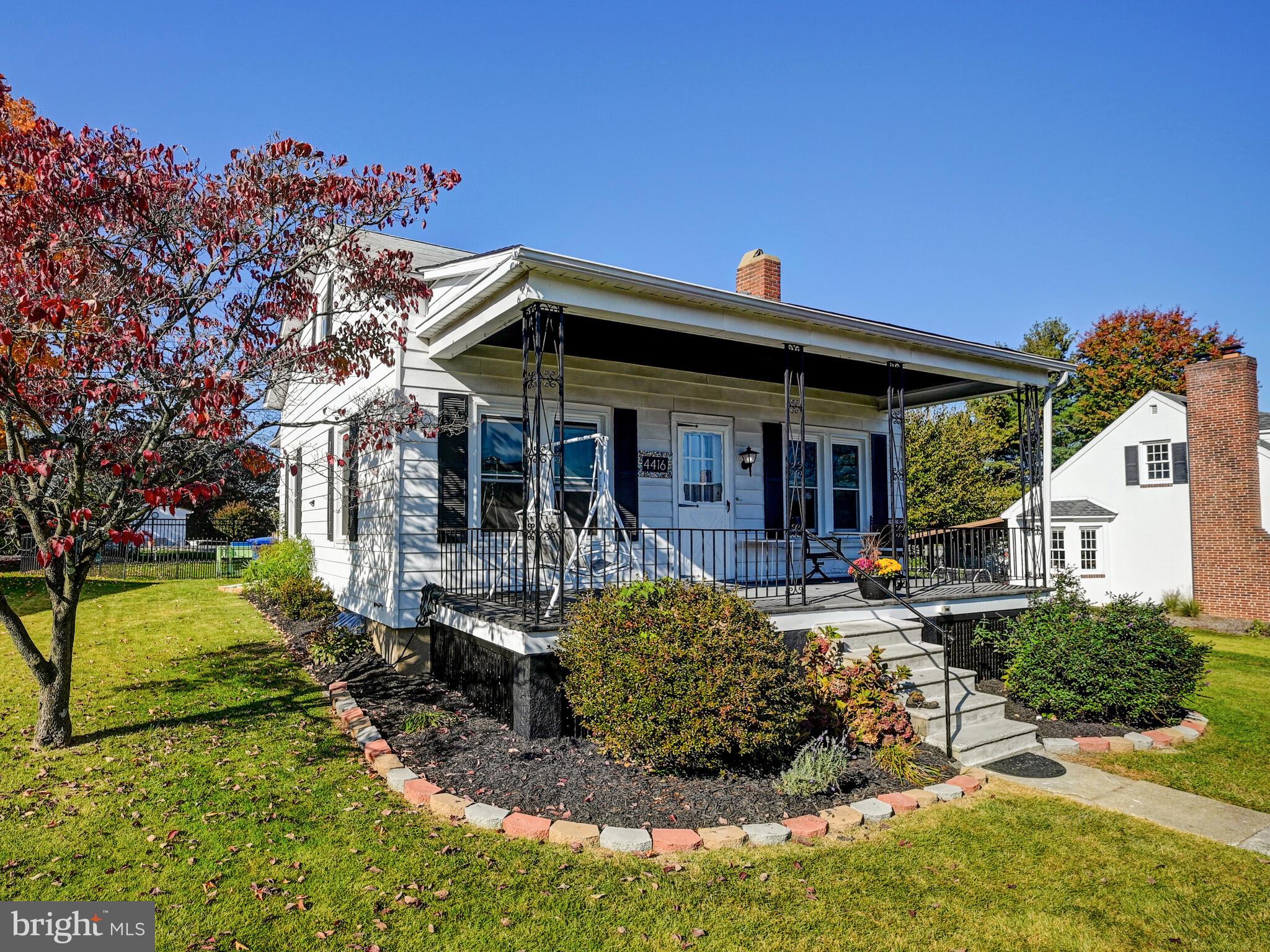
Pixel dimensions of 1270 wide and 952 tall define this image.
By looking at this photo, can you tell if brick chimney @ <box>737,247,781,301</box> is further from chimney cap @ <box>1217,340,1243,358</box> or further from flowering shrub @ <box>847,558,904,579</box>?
chimney cap @ <box>1217,340,1243,358</box>

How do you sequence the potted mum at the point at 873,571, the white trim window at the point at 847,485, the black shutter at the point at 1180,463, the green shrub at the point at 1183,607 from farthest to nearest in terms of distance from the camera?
1. the black shutter at the point at 1180,463
2. the green shrub at the point at 1183,607
3. the white trim window at the point at 847,485
4. the potted mum at the point at 873,571

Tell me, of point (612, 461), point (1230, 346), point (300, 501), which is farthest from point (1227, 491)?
point (300, 501)

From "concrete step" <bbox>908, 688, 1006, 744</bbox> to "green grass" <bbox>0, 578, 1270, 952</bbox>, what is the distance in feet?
2.47

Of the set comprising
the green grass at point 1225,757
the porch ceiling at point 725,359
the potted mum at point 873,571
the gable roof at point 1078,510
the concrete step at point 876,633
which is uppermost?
the porch ceiling at point 725,359

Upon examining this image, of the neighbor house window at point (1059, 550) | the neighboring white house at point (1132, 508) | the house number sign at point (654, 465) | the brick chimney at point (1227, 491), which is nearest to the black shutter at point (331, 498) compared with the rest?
the house number sign at point (654, 465)

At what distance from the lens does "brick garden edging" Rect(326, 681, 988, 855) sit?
3.83 m

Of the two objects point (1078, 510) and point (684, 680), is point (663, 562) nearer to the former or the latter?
point (684, 680)

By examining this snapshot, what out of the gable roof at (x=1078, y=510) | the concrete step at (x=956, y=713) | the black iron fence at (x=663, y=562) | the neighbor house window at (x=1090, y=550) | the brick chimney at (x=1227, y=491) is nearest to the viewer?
the concrete step at (x=956, y=713)

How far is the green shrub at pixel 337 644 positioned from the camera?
25.5 ft

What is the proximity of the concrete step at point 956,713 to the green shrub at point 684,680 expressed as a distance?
1263 mm

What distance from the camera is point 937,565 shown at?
1056 centimetres

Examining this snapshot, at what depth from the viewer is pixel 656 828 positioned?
13.1 ft

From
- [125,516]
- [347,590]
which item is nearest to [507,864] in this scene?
[125,516]

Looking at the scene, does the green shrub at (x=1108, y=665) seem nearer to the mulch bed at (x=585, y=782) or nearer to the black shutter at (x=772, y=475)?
the mulch bed at (x=585, y=782)
